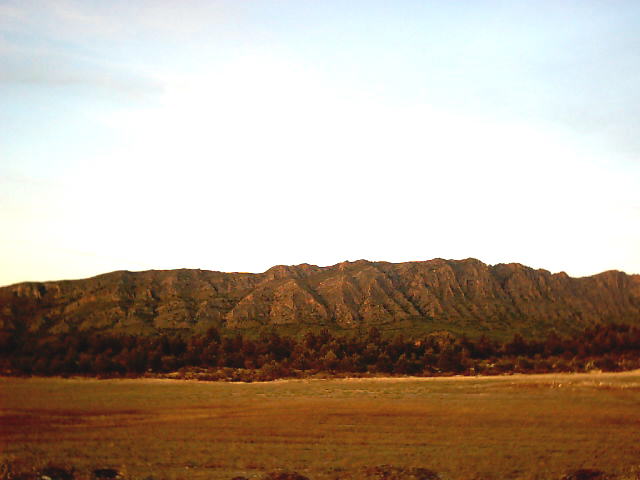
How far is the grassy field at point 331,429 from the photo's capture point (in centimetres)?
1606

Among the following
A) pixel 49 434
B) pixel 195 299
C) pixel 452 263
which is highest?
pixel 452 263

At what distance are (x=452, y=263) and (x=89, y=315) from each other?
185ft

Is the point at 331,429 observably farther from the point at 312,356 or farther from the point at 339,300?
the point at 339,300

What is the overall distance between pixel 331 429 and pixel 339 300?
72554mm

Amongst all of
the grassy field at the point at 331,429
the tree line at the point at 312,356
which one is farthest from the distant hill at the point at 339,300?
the grassy field at the point at 331,429

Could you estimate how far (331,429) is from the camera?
21.1 m

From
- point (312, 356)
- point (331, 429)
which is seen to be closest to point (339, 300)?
point (312, 356)

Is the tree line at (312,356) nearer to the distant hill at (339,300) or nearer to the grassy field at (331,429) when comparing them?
the grassy field at (331,429)

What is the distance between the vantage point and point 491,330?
78875 millimetres

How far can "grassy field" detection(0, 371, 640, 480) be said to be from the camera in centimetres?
1606

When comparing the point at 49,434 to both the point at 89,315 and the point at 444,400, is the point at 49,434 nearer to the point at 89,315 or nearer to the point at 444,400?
the point at 444,400

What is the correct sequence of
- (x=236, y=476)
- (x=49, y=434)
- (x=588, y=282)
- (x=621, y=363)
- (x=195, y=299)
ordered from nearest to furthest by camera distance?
(x=236, y=476), (x=49, y=434), (x=621, y=363), (x=195, y=299), (x=588, y=282)

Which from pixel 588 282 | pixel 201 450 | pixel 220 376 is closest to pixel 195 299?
pixel 220 376

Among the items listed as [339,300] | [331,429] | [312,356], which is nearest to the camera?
[331,429]
